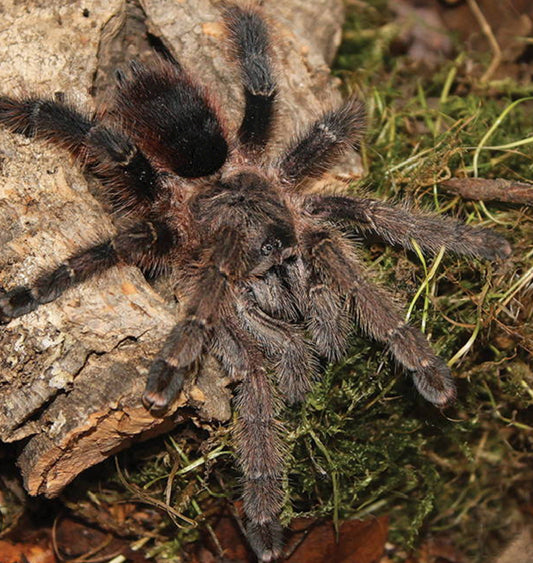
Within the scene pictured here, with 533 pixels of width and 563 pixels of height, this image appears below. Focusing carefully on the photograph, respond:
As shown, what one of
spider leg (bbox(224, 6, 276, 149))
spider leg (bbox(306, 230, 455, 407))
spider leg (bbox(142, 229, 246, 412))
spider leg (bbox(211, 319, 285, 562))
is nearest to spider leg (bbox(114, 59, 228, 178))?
spider leg (bbox(224, 6, 276, 149))

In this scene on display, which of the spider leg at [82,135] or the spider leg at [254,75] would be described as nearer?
the spider leg at [82,135]

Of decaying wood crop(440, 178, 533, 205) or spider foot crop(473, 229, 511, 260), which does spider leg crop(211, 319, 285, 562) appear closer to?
spider foot crop(473, 229, 511, 260)

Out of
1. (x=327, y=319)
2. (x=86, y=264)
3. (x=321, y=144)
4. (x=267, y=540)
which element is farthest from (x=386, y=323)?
(x=86, y=264)

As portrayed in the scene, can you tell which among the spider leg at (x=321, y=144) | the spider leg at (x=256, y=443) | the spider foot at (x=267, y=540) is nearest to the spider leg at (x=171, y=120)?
the spider leg at (x=321, y=144)

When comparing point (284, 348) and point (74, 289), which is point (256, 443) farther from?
point (74, 289)

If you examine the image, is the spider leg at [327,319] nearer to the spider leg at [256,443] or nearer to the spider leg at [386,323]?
the spider leg at [386,323]

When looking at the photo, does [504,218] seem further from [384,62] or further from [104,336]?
[104,336]

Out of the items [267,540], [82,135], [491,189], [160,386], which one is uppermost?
[82,135]
